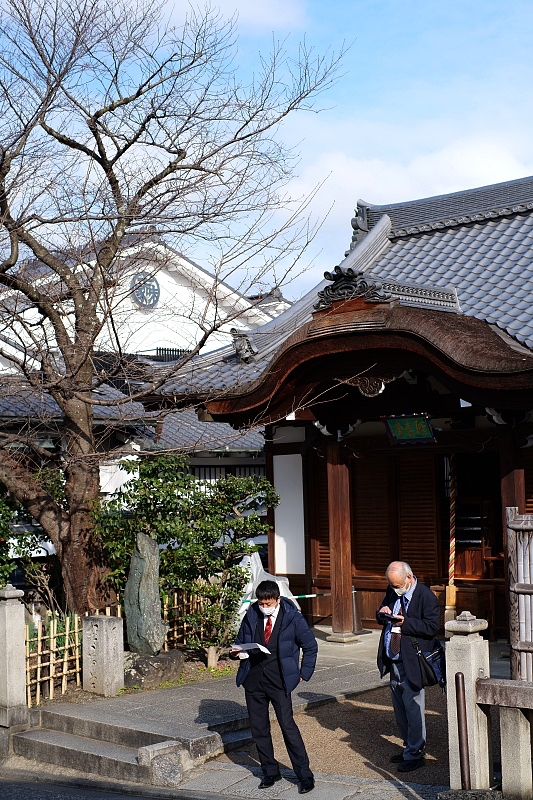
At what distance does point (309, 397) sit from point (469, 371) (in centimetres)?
301

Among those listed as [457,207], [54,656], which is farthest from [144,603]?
[457,207]

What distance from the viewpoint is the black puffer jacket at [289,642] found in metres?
7.49

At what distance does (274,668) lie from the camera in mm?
7551

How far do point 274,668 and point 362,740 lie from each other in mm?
1641

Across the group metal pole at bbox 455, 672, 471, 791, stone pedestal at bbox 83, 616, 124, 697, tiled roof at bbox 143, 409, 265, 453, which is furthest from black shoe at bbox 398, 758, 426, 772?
tiled roof at bbox 143, 409, 265, 453

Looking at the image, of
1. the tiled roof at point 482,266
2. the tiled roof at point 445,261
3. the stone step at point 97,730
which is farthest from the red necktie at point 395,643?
the tiled roof at point 445,261

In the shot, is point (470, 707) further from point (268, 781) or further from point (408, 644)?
point (268, 781)

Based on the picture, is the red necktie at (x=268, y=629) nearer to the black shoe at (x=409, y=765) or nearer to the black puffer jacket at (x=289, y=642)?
the black puffer jacket at (x=289, y=642)

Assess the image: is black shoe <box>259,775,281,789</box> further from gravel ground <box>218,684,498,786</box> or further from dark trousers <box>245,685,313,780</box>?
gravel ground <box>218,684,498,786</box>

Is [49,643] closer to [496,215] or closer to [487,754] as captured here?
[487,754]

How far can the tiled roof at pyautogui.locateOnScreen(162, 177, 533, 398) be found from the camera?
12953mm

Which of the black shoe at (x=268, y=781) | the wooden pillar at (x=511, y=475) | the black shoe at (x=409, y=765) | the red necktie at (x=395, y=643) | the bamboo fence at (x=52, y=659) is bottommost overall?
the black shoe at (x=268, y=781)

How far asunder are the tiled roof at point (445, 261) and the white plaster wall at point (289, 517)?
160cm

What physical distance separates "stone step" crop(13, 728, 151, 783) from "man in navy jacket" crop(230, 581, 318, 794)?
4.14 feet
